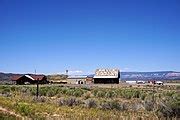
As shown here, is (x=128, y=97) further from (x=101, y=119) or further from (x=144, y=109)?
(x=101, y=119)

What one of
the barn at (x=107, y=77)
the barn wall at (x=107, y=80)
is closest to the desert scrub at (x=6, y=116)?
the barn at (x=107, y=77)

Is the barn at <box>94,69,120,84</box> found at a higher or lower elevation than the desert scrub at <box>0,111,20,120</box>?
higher

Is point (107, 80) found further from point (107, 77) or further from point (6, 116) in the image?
point (6, 116)

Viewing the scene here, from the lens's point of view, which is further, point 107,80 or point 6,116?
point 107,80

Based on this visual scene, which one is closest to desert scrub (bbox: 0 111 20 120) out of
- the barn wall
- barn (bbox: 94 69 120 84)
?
barn (bbox: 94 69 120 84)

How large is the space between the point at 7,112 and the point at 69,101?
33.3ft

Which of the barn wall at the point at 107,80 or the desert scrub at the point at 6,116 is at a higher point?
the barn wall at the point at 107,80

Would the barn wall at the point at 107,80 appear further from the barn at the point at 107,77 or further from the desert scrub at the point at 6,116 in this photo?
the desert scrub at the point at 6,116

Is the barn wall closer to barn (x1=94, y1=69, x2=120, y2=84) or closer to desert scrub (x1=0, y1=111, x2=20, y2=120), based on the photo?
barn (x1=94, y1=69, x2=120, y2=84)

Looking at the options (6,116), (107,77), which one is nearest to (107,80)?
(107,77)

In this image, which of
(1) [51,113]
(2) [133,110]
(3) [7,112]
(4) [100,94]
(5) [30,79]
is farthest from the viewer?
(5) [30,79]

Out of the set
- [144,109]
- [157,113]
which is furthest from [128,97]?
[157,113]

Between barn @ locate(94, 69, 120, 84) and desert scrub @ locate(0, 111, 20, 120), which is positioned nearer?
desert scrub @ locate(0, 111, 20, 120)

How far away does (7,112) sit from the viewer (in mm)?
21938
